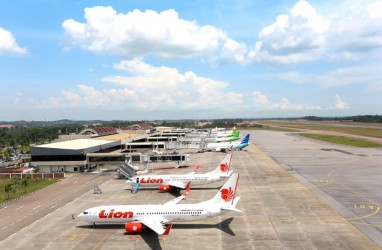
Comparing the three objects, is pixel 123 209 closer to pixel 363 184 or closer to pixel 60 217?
pixel 60 217

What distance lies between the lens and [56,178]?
88.4 m

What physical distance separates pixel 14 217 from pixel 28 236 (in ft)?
41.7

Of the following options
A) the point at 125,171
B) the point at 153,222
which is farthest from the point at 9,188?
the point at 153,222

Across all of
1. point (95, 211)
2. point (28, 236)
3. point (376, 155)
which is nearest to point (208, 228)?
point (95, 211)

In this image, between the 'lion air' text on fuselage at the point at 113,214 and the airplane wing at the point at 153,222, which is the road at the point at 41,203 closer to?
the 'lion air' text on fuselage at the point at 113,214

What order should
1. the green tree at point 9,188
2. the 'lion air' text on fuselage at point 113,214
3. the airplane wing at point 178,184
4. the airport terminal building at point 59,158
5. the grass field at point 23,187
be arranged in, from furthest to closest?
the airport terminal building at point 59,158 < the grass field at point 23,187 < the green tree at point 9,188 < the airplane wing at point 178,184 < the 'lion air' text on fuselage at point 113,214

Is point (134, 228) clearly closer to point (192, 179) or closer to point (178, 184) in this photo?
point (178, 184)

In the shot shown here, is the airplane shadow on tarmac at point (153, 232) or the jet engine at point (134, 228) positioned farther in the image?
the jet engine at point (134, 228)

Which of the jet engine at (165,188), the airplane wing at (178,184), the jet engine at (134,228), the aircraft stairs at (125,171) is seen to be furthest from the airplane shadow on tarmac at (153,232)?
the aircraft stairs at (125,171)

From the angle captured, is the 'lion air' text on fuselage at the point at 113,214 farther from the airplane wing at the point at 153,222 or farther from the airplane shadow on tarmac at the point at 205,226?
the airplane shadow on tarmac at the point at 205,226

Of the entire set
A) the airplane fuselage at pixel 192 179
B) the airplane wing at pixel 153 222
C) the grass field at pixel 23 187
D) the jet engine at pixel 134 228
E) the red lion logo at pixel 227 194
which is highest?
the red lion logo at pixel 227 194

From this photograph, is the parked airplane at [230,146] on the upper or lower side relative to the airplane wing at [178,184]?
upper

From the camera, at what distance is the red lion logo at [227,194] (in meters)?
41.4

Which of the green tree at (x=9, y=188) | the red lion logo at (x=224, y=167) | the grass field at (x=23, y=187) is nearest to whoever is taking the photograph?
the red lion logo at (x=224, y=167)
